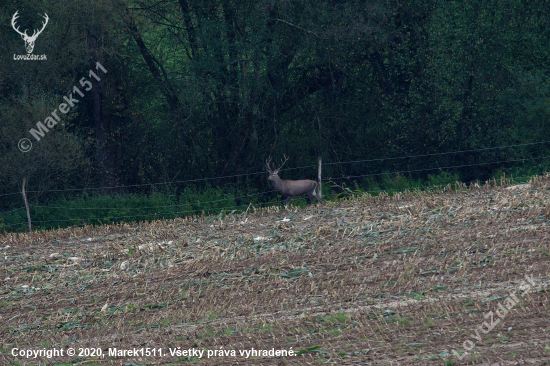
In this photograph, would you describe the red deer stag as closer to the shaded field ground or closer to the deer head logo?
the shaded field ground

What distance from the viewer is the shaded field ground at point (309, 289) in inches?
266

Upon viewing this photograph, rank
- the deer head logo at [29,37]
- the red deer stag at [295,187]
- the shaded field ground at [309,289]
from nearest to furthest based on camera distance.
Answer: the shaded field ground at [309,289] < the red deer stag at [295,187] < the deer head logo at [29,37]

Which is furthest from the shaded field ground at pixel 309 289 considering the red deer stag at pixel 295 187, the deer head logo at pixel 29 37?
the deer head logo at pixel 29 37

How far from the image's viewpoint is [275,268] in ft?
33.7

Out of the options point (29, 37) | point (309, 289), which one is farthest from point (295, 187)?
point (309, 289)

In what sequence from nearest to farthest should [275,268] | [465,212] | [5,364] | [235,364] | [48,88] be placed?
[235,364], [5,364], [275,268], [465,212], [48,88]

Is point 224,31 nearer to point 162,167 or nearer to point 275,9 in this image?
point 275,9

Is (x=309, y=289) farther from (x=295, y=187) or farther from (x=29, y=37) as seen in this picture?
(x=29, y=37)

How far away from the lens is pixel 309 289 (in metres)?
8.98

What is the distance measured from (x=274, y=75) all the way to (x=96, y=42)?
19.3ft

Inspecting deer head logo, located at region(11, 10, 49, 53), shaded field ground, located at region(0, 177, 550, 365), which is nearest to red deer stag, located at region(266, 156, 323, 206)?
shaded field ground, located at region(0, 177, 550, 365)

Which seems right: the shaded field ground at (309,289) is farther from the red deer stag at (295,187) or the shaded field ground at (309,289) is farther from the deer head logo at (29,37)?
the deer head logo at (29,37)

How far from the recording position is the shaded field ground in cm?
675

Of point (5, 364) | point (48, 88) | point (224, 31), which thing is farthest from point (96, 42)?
point (5, 364)
